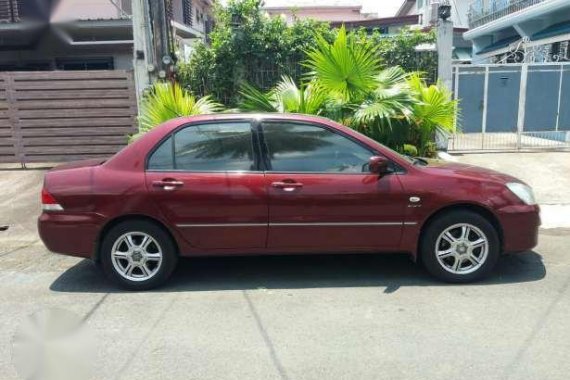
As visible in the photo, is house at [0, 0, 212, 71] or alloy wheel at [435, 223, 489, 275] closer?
alloy wheel at [435, 223, 489, 275]

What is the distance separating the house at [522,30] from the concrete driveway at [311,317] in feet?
44.0

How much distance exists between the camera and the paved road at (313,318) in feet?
11.4

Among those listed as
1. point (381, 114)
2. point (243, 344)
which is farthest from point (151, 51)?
point (243, 344)

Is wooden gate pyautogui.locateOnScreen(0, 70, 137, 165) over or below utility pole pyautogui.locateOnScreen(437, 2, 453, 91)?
below

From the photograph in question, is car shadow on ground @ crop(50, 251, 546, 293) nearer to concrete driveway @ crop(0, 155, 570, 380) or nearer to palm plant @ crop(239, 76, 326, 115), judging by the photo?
concrete driveway @ crop(0, 155, 570, 380)

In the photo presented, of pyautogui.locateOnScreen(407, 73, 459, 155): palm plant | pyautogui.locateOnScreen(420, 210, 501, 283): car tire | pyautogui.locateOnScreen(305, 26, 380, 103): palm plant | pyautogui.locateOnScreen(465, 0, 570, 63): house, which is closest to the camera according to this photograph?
pyautogui.locateOnScreen(420, 210, 501, 283): car tire

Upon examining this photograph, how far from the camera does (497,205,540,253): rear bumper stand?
4840 mm

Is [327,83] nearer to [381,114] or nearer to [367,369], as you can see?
[381,114]

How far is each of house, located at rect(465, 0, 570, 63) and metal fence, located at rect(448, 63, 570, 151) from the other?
5261 mm

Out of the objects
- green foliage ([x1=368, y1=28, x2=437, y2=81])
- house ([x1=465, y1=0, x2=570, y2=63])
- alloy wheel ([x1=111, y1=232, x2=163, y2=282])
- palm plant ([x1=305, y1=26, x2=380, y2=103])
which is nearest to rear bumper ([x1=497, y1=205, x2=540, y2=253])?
alloy wheel ([x1=111, y1=232, x2=163, y2=282])

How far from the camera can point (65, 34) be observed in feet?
52.5

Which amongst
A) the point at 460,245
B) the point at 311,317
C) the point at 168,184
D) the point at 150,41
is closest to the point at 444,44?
the point at 150,41

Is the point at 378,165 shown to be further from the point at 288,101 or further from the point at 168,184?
the point at 288,101

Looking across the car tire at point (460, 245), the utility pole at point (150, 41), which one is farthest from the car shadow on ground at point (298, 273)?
the utility pole at point (150, 41)
